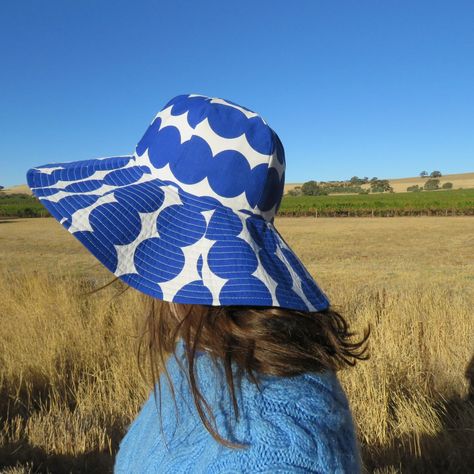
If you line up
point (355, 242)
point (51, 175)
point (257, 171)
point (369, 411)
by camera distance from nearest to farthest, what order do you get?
point (257, 171) → point (51, 175) → point (369, 411) → point (355, 242)

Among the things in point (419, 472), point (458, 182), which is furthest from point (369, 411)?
point (458, 182)

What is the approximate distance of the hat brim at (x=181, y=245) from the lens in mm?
856

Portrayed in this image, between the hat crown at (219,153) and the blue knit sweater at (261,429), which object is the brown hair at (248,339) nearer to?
the blue knit sweater at (261,429)

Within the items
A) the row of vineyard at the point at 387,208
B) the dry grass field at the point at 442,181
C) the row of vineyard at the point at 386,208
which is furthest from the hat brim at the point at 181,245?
the dry grass field at the point at 442,181

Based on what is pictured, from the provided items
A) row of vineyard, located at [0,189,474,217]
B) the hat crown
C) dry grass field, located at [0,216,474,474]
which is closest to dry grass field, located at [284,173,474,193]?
row of vineyard, located at [0,189,474,217]

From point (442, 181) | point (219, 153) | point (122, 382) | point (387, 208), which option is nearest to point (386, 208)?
point (387, 208)

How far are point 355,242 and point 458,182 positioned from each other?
8765 cm

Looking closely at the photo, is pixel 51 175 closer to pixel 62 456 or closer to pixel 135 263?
pixel 135 263

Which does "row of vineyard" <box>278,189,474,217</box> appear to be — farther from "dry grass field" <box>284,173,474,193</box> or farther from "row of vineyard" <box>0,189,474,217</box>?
"dry grass field" <box>284,173,474,193</box>

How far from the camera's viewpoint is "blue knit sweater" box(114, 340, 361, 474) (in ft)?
2.28

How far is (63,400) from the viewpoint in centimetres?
373

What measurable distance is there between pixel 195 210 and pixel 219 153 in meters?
0.12

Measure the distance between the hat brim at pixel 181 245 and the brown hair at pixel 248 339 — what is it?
0.14 ft

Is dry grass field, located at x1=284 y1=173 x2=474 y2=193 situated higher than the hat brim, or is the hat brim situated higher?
dry grass field, located at x1=284 y1=173 x2=474 y2=193
